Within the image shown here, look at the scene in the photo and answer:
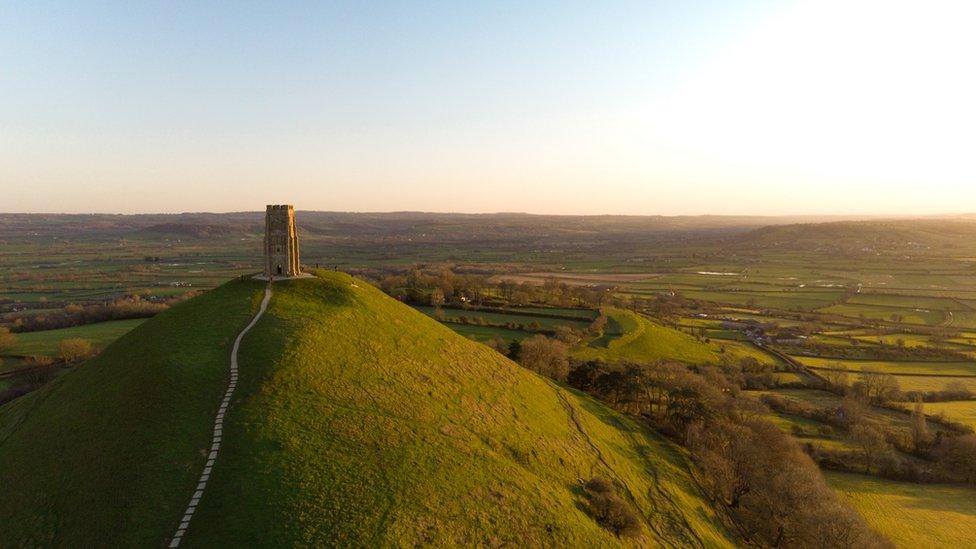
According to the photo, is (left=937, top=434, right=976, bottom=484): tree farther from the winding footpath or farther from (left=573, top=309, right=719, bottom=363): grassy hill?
the winding footpath

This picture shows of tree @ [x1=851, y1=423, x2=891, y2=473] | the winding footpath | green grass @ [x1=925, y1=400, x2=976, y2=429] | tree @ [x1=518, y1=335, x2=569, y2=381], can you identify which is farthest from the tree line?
the winding footpath

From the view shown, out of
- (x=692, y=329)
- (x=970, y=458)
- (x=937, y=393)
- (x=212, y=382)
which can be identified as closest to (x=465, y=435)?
(x=212, y=382)

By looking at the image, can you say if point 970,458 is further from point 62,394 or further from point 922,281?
point 922,281

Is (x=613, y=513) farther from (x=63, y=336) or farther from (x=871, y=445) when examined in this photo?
(x=63, y=336)

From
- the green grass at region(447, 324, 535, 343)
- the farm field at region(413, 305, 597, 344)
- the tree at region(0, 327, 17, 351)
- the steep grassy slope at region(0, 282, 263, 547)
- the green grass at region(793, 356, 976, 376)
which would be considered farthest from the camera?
the farm field at region(413, 305, 597, 344)

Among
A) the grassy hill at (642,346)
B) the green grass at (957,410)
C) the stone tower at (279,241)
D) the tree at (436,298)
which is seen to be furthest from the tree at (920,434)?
the tree at (436,298)

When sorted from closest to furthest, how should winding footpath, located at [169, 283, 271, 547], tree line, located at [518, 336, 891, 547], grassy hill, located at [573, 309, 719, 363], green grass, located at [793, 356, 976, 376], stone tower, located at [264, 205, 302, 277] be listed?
winding footpath, located at [169, 283, 271, 547]
tree line, located at [518, 336, 891, 547]
stone tower, located at [264, 205, 302, 277]
green grass, located at [793, 356, 976, 376]
grassy hill, located at [573, 309, 719, 363]

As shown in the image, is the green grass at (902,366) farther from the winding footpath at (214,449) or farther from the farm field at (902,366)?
the winding footpath at (214,449)

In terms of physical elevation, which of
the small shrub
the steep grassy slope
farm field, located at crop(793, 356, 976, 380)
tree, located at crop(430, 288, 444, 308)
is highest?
the steep grassy slope
